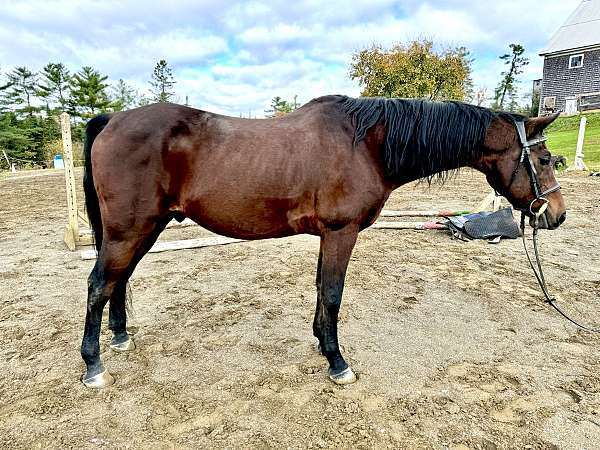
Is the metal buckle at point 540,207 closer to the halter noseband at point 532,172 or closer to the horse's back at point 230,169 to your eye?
the halter noseband at point 532,172

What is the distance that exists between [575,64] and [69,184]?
102 ft

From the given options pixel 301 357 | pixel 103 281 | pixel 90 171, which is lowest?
pixel 301 357

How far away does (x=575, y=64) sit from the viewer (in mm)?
25422

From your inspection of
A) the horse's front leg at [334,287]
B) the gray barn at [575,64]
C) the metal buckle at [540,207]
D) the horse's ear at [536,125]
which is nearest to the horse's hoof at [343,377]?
the horse's front leg at [334,287]

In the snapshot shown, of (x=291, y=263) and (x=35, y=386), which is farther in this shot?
(x=291, y=263)

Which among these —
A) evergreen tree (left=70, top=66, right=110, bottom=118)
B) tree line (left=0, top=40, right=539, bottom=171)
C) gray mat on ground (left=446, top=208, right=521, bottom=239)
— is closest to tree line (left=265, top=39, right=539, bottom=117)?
tree line (left=0, top=40, right=539, bottom=171)

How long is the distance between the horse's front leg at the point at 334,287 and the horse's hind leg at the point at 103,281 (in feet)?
3.57

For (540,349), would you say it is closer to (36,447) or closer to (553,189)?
(553,189)

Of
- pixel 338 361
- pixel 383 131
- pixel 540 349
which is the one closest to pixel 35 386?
pixel 338 361

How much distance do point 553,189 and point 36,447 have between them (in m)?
3.18

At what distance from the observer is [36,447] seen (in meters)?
1.84

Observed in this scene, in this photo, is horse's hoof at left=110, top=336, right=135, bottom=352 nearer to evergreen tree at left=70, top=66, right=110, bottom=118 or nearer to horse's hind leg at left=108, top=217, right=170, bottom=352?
horse's hind leg at left=108, top=217, right=170, bottom=352

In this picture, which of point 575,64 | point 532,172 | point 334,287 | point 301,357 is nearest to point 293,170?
point 334,287

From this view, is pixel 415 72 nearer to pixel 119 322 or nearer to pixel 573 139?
pixel 573 139
